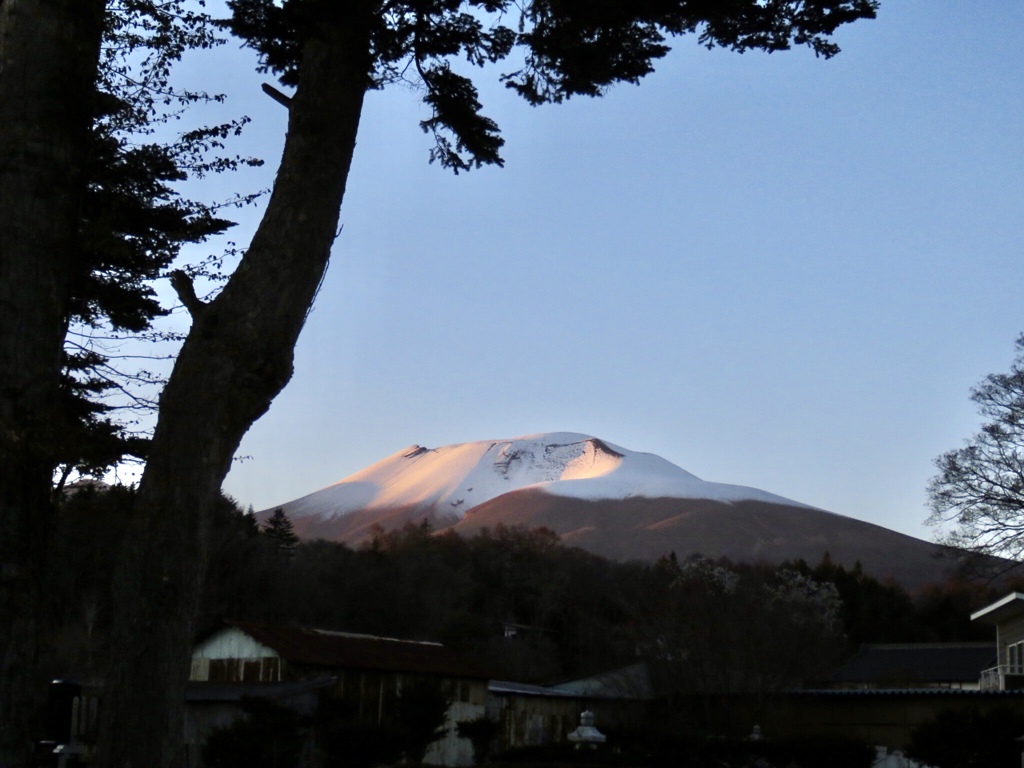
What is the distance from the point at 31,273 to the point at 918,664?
48.6 metres

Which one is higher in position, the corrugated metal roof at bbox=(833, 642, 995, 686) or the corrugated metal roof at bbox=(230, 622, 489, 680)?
the corrugated metal roof at bbox=(230, 622, 489, 680)

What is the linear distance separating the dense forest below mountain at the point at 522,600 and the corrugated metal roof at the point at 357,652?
4188 millimetres

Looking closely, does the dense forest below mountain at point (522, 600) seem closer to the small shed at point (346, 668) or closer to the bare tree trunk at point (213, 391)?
the small shed at point (346, 668)

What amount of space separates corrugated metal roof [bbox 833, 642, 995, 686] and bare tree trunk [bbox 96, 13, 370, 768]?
42934 millimetres

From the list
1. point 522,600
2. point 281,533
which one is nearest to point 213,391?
point 281,533

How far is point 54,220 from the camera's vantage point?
556 centimetres

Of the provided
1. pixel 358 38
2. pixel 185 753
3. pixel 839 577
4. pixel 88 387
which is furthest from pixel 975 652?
pixel 358 38

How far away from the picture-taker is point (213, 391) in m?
6.08

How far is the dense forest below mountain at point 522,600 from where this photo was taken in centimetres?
3269

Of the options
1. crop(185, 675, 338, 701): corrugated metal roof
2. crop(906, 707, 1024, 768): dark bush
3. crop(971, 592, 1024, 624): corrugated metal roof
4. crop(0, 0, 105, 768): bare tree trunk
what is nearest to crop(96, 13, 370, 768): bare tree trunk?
crop(0, 0, 105, 768): bare tree trunk

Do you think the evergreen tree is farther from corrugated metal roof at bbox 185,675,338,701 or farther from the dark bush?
the dark bush

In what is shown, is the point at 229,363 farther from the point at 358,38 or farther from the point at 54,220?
the point at 358,38

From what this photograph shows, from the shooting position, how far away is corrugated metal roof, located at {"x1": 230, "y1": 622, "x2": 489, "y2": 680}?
1101 inches

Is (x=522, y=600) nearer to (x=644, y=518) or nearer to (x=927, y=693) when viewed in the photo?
(x=927, y=693)
